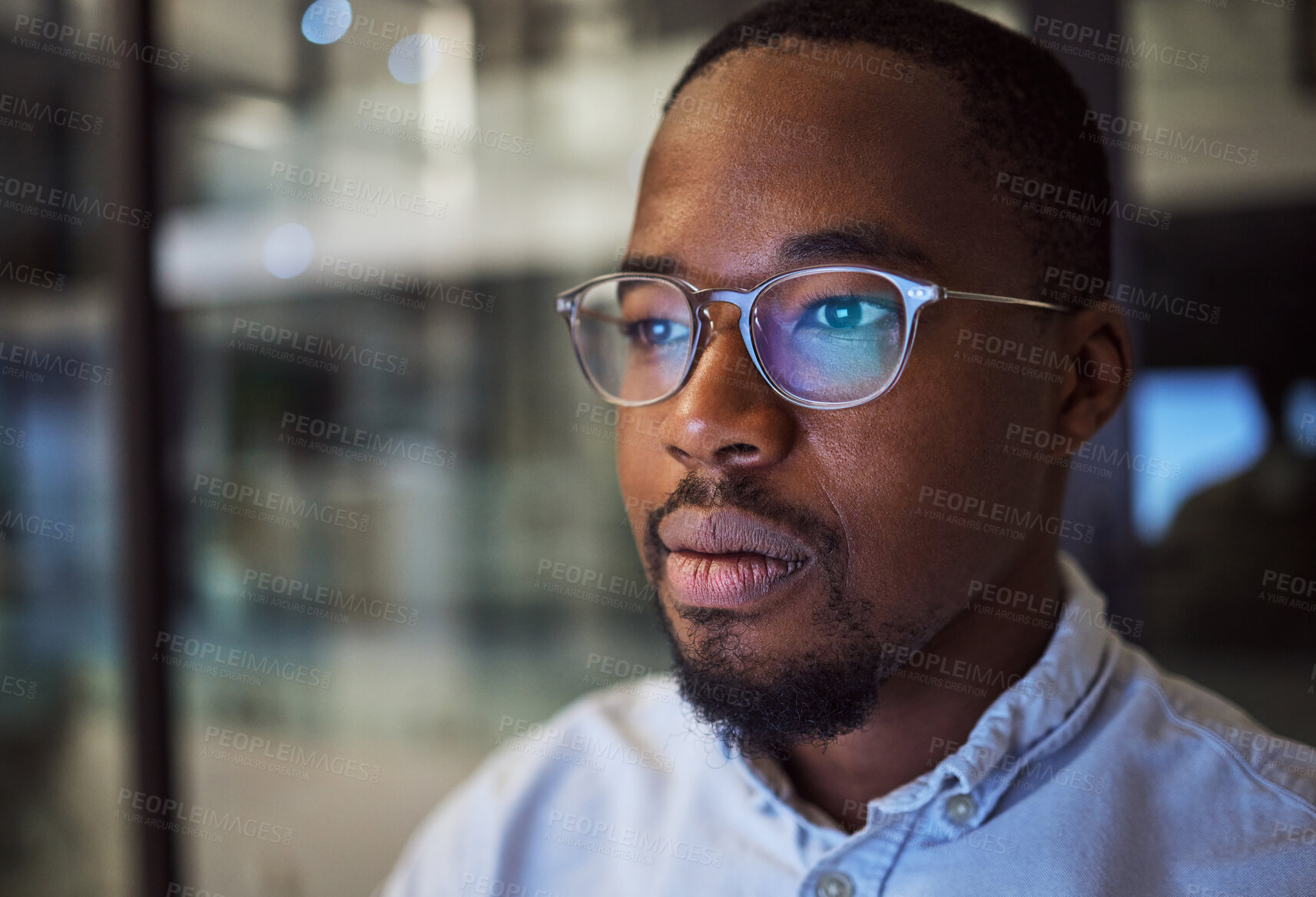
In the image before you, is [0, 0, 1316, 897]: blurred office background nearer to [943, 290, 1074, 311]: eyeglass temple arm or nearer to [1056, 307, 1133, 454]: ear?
[1056, 307, 1133, 454]: ear

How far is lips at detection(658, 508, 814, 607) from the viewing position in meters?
0.87

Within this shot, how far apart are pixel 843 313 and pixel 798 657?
348 millimetres

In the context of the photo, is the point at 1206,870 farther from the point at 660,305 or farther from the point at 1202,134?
the point at 1202,134

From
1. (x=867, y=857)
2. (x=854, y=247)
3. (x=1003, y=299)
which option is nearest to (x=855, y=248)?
(x=854, y=247)

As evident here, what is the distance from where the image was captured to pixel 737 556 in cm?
88

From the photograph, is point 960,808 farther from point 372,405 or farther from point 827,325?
point 372,405

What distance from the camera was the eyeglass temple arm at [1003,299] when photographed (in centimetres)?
88

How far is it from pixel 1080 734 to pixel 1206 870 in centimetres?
16

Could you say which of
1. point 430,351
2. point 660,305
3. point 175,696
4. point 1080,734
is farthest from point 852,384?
point 430,351

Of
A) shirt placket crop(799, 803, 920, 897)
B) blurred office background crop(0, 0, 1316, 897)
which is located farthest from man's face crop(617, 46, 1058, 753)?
blurred office background crop(0, 0, 1316, 897)

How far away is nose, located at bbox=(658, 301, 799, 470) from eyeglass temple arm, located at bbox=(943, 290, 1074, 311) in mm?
196

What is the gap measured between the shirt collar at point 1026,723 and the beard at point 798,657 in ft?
0.30

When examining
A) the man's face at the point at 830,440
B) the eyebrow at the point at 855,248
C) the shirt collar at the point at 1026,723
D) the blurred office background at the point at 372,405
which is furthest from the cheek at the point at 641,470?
the blurred office background at the point at 372,405

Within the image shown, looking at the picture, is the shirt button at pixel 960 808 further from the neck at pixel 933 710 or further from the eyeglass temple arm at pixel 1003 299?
the eyeglass temple arm at pixel 1003 299
